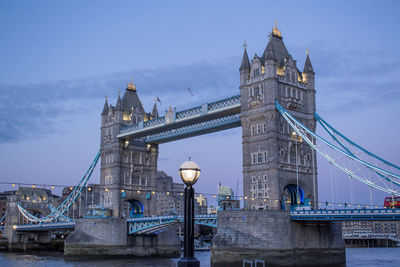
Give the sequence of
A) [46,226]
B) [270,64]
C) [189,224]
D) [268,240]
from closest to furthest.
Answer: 1. [189,224]
2. [268,240]
3. [270,64]
4. [46,226]

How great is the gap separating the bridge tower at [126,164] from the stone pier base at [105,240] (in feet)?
16.7

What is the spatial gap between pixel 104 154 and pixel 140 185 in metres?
7.21

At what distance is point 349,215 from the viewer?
4388 centimetres

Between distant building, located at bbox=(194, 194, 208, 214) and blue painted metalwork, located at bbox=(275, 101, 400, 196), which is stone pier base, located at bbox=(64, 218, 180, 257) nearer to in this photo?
blue painted metalwork, located at bbox=(275, 101, 400, 196)

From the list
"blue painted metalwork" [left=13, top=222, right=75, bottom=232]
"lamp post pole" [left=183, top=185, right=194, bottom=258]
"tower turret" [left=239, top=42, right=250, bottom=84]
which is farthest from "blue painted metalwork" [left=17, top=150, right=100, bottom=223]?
"lamp post pole" [left=183, top=185, right=194, bottom=258]

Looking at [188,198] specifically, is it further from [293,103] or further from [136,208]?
[136,208]

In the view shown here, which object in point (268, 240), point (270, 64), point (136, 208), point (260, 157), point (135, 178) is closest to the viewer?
point (268, 240)

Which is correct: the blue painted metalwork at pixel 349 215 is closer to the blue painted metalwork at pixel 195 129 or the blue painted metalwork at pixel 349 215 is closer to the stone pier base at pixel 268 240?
the stone pier base at pixel 268 240

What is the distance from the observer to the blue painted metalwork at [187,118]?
196ft

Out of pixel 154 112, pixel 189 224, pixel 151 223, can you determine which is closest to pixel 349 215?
pixel 151 223

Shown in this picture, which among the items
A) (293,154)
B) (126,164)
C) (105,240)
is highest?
(126,164)

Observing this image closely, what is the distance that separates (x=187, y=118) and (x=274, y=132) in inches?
565

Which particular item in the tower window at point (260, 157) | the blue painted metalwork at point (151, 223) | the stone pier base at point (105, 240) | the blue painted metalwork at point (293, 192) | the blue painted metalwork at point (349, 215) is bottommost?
the stone pier base at point (105, 240)

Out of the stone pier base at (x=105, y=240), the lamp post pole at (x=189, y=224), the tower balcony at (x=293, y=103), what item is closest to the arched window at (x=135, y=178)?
the stone pier base at (x=105, y=240)
